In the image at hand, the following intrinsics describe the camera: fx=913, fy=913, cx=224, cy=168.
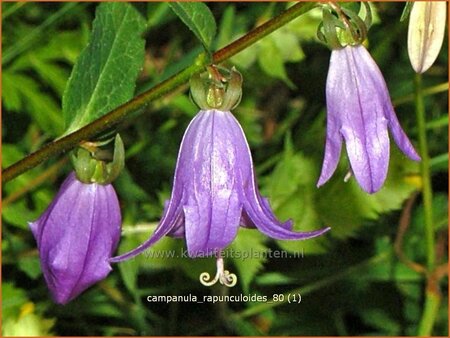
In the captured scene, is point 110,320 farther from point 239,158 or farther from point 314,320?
point 239,158

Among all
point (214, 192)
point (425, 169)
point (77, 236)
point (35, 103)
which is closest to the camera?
point (214, 192)

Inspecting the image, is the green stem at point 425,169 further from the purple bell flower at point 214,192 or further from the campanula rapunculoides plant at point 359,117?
the purple bell flower at point 214,192

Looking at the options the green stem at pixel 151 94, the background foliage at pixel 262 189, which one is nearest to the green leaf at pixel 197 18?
the green stem at pixel 151 94

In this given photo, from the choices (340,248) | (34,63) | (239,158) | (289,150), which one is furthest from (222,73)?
(340,248)

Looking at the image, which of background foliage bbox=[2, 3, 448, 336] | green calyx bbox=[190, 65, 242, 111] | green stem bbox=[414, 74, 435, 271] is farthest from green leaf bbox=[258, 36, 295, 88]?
green calyx bbox=[190, 65, 242, 111]

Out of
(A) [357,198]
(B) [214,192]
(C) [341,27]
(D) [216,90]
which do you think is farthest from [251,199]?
(A) [357,198]

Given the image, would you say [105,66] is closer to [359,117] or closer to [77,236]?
[77,236]

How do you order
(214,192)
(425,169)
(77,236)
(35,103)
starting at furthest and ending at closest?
(35,103) → (425,169) → (77,236) → (214,192)
